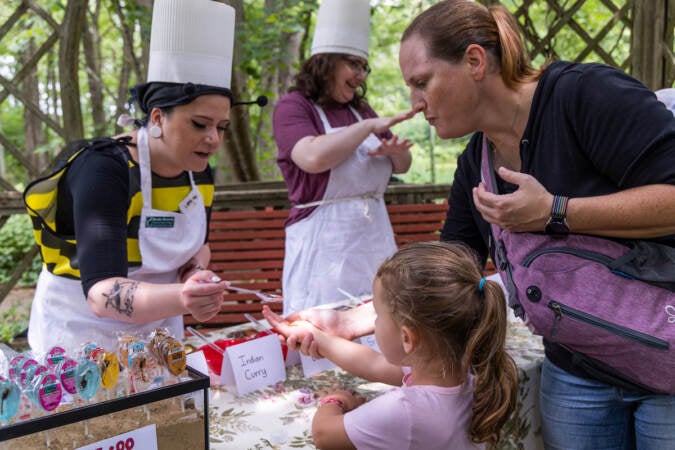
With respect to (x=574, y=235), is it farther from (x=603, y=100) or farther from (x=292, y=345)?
(x=292, y=345)

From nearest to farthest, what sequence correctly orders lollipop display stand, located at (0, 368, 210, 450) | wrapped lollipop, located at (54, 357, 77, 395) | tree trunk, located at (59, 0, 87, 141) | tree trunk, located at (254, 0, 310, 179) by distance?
lollipop display stand, located at (0, 368, 210, 450)
wrapped lollipop, located at (54, 357, 77, 395)
tree trunk, located at (59, 0, 87, 141)
tree trunk, located at (254, 0, 310, 179)

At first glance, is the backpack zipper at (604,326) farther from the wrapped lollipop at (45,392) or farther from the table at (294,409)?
the wrapped lollipop at (45,392)

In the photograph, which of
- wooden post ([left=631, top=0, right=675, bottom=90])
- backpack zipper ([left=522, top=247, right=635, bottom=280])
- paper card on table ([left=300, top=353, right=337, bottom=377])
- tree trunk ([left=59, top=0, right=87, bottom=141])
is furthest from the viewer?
tree trunk ([left=59, top=0, right=87, bottom=141])

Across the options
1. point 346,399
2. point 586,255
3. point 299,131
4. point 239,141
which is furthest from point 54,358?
point 239,141

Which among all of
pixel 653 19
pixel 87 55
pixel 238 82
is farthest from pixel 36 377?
pixel 87 55

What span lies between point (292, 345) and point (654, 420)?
0.83 m

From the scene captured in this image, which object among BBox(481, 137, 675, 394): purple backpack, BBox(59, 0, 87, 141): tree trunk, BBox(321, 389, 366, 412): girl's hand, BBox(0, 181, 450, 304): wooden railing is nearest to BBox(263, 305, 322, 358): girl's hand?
BBox(321, 389, 366, 412): girl's hand

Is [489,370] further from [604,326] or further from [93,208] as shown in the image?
[93,208]

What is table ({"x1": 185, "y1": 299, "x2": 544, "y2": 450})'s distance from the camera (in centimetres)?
127

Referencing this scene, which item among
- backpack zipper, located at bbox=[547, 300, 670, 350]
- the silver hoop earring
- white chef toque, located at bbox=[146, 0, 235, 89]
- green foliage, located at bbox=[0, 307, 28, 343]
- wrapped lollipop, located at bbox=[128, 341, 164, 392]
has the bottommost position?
green foliage, located at bbox=[0, 307, 28, 343]

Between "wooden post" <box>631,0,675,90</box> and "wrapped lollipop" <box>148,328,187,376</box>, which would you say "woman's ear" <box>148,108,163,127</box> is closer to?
"wrapped lollipop" <box>148,328,187,376</box>

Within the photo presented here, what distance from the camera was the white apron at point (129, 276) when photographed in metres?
1.68

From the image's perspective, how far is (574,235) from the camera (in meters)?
1.24

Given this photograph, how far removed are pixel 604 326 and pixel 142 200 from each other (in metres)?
1.23
